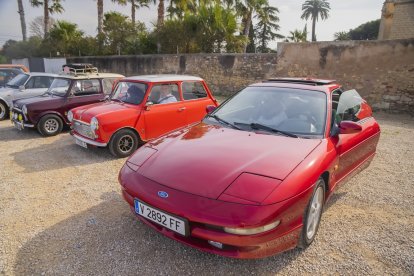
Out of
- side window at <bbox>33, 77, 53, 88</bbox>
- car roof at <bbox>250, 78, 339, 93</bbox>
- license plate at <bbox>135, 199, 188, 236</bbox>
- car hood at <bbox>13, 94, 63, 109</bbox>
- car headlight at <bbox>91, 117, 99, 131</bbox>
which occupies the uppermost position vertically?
car roof at <bbox>250, 78, 339, 93</bbox>

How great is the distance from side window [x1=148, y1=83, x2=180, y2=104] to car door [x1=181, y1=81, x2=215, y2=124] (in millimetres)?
181

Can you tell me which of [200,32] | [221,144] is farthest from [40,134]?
[200,32]

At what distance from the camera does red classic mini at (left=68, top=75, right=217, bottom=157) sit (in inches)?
204

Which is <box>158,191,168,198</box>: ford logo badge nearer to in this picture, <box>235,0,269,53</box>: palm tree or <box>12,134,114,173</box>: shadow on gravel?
<box>12,134,114,173</box>: shadow on gravel

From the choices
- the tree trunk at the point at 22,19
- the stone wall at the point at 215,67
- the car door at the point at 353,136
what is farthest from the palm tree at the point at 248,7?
the tree trunk at the point at 22,19

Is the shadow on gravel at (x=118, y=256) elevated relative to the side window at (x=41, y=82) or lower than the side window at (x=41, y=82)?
lower

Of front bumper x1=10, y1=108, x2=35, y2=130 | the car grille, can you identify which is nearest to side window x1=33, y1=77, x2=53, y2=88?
front bumper x1=10, y1=108, x2=35, y2=130

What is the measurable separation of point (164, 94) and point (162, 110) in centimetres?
34

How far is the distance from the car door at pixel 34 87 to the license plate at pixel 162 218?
7344 mm

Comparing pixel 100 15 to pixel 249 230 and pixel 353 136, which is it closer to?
pixel 353 136

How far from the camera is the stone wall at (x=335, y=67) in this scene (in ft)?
33.8

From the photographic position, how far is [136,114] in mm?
5344

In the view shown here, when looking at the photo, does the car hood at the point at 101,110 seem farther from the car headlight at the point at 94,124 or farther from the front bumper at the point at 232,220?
the front bumper at the point at 232,220

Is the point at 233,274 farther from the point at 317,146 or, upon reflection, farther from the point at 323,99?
the point at 323,99
